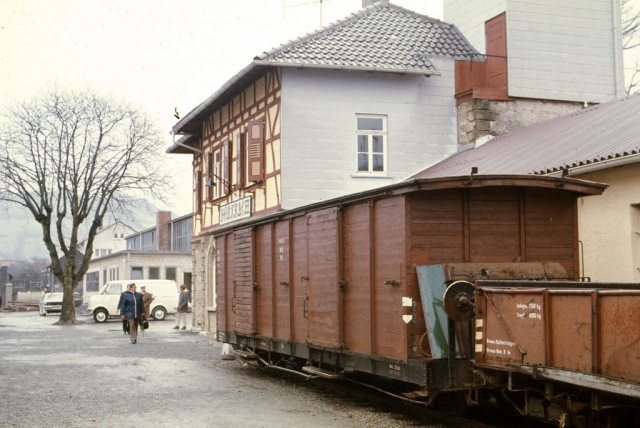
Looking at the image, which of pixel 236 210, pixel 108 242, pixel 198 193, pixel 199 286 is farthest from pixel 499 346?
pixel 108 242

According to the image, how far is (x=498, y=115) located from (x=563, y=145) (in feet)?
23.0

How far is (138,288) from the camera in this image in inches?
1686

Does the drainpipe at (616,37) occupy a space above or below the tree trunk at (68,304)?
above

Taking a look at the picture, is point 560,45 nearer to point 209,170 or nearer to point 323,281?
point 209,170

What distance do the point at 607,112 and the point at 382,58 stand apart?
6.60 metres

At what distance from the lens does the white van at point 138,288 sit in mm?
41750

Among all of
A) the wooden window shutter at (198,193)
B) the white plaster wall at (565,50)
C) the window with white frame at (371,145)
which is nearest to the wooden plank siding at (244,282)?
the window with white frame at (371,145)

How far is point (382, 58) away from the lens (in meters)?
21.7

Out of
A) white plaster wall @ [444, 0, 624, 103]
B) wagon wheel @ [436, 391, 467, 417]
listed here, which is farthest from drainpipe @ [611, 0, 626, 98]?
wagon wheel @ [436, 391, 467, 417]

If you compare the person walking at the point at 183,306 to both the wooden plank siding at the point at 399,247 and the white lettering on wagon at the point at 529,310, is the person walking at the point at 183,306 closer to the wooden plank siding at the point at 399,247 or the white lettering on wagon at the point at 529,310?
the wooden plank siding at the point at 399,247

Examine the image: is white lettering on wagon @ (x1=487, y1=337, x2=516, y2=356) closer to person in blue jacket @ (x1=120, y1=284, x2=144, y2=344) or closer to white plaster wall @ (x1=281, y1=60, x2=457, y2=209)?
white plaster wall @ (x1=281, y1=60, x2=457, y2=209)

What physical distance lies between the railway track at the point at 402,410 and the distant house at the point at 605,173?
336 cm

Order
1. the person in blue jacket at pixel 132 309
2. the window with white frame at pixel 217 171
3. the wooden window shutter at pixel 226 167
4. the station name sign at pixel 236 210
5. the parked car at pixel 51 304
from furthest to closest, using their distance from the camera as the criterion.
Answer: the parked car at pixel 51 304 < the window with white frame at pixel 217 171 < the wooden window shutter at pixel 226 167 < the person in blue jacket at pixel 132 309 < the station name sign at pixel 236 210

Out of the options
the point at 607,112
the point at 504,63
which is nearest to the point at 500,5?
the point at 504,63
